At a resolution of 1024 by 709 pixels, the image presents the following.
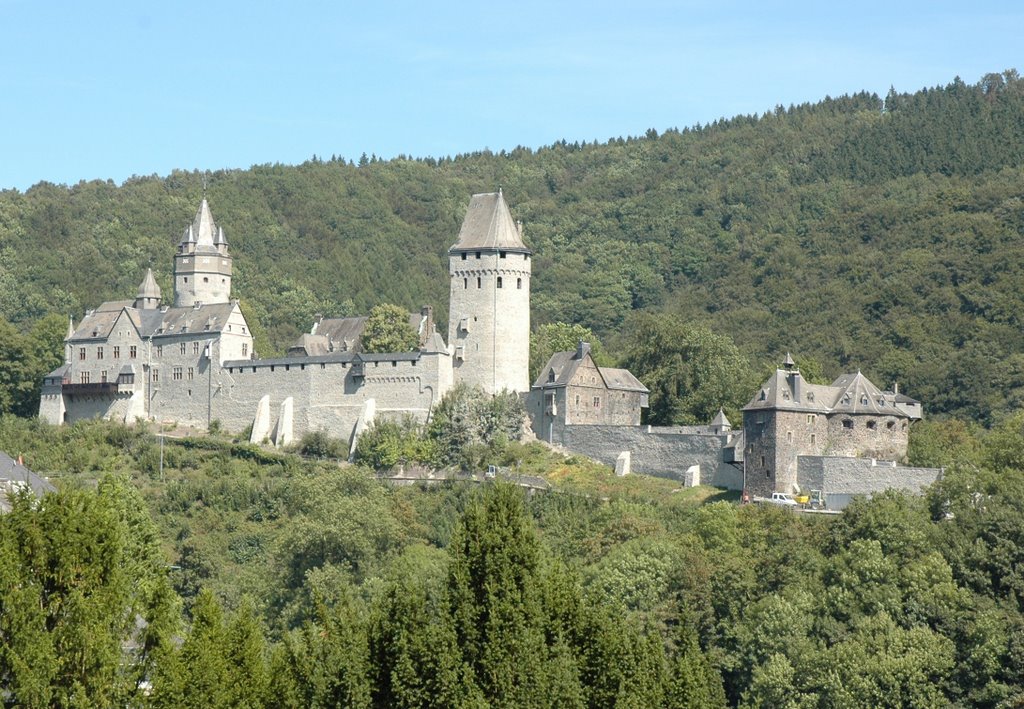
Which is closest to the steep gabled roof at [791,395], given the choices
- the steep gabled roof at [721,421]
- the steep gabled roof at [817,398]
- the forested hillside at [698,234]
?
the steep gabled roof at [817,398]

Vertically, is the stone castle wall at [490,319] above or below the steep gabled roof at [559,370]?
above

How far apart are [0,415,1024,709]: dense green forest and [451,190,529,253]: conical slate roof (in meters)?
8.17

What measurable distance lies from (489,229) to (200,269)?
1413cm

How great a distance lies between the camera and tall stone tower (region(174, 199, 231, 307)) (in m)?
80.3

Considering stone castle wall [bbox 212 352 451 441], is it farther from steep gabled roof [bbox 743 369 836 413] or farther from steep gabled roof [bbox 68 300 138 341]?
steep gabled roof [bbox 743 369 836 413]

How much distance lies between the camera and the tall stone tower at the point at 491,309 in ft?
233

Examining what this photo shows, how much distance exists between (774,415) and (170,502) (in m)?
21.2

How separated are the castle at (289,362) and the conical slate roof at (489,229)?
0.05m

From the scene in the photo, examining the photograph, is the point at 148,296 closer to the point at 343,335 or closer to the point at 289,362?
the point at 343,335

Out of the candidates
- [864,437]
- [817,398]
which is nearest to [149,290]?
[817,398]

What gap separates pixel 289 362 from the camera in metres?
72.9

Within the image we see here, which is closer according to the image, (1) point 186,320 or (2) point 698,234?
(1) point 186,320

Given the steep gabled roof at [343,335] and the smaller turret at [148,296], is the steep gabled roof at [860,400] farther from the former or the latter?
the smaller turret at [148,296]

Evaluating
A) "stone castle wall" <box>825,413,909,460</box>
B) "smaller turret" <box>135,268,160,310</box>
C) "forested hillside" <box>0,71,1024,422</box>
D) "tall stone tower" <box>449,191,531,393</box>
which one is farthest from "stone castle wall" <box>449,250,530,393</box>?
"forested hillside" <box>0,71,1024,422</box>
